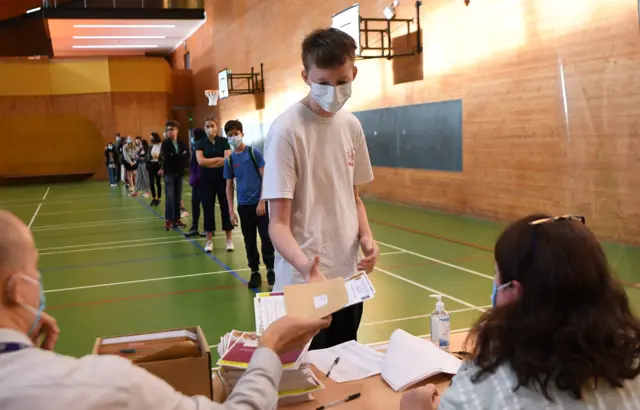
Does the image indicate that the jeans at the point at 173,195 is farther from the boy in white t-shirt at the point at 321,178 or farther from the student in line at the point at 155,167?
the boy in white t-shirt at the point at 321,178

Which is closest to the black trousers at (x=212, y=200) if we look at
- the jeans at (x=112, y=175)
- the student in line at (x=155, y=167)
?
the student in line at (x=155, y=167)

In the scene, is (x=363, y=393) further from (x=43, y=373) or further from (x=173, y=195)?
(x=173, y=195)

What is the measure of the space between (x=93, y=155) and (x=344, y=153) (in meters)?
25.4

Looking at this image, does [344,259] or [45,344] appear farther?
[344,259]

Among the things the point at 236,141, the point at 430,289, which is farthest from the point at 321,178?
the point at 236,141

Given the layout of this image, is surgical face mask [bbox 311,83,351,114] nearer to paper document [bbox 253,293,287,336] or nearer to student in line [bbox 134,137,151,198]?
paper document [bbox 253,293,287,336]

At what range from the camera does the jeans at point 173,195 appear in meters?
10.1

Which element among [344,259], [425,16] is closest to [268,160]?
[344,259]

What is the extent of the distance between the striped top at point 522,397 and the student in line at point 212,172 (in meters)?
6.98

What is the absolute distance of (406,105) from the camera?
11641mm

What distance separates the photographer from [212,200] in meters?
8.56

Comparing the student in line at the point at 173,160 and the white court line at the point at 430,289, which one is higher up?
the student in line at the point at 173,160

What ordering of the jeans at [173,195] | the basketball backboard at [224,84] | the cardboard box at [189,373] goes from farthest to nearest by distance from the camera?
1. the basketball backboard at [224,84]
2. the jeans at [173,195]
3. the cardboard box at [189,373]

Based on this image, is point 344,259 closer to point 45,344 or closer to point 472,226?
point 45,344
